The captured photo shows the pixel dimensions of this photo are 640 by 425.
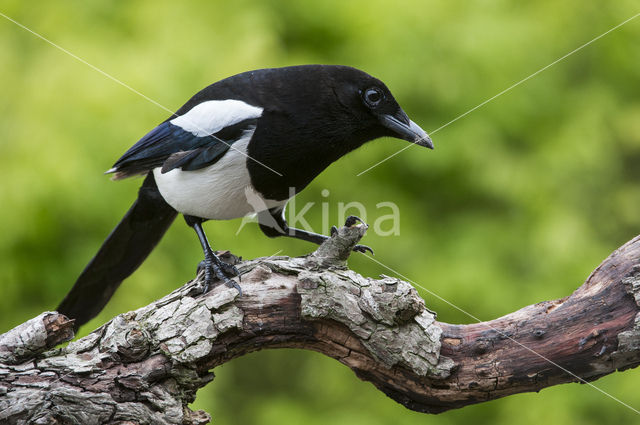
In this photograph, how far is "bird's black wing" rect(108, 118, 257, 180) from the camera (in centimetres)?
293

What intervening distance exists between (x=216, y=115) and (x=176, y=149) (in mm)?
254

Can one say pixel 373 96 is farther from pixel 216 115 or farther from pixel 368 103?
pixel 216 115

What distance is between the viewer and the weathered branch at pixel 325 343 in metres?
2.24

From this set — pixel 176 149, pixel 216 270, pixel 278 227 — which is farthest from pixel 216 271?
pixel 278 227

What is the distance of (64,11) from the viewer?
424 centimetres

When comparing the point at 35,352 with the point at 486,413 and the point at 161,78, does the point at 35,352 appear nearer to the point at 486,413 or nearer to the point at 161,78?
the point at 161,78

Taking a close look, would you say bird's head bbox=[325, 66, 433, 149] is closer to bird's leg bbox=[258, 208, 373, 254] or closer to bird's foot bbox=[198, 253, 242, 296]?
bird's leg bbox=[258, 208, 373, 254]

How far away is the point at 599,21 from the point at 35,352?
12.7 feet

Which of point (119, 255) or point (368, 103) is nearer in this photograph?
point (368, 103)

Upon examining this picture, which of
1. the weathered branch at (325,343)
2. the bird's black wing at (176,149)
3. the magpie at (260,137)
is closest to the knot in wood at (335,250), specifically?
the weathered branch at (325,343)

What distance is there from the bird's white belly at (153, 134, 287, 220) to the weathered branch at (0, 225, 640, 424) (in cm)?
51

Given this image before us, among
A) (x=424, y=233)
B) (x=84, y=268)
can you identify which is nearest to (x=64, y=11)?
(x=84, y=268)

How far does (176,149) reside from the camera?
121 inches

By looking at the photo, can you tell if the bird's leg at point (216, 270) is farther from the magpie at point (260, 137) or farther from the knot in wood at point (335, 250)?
the knot in wood at point (335, 250)
